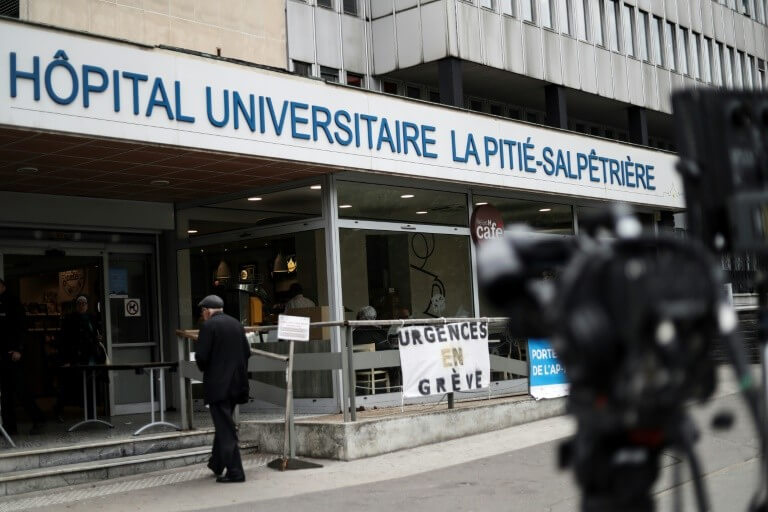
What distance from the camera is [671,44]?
90.6 feet

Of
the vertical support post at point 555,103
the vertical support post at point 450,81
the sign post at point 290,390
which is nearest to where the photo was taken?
the sign post at point 290,390

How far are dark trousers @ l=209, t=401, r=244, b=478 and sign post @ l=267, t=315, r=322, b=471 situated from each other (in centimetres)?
88

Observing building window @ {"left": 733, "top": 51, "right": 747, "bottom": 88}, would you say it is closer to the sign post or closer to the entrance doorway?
the entrance doorway

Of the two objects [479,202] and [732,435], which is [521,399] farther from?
[479,202]

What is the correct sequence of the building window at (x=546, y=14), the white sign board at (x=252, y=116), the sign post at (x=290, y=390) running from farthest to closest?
the building window at (x=546, y=14) → the sign post at (x=290, y=390) → the white sign board at (x=252, y=116)

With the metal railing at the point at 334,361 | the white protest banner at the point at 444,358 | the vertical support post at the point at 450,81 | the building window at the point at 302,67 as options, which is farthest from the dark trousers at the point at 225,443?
the building window at the point at 302,67

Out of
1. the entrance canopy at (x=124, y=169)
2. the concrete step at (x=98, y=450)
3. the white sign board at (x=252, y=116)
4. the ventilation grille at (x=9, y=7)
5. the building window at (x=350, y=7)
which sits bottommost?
the concrete step at (x=98, y=450)

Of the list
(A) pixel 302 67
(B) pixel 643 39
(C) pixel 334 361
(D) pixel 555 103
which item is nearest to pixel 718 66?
(B) pixel 643 39

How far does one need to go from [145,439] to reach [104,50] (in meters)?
4.43

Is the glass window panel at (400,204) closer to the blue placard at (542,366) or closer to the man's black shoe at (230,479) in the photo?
the blue placard at (542,366)

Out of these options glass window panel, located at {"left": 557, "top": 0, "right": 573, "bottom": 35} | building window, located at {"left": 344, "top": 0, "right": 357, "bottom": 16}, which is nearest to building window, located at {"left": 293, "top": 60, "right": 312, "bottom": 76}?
building window, located at {"left": 344, "top": 0, "right": 357, "bottom": 16}

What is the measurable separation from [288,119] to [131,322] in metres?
4.79

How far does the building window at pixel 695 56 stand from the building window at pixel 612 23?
14.9ft

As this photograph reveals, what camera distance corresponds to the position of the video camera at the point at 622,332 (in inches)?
112
